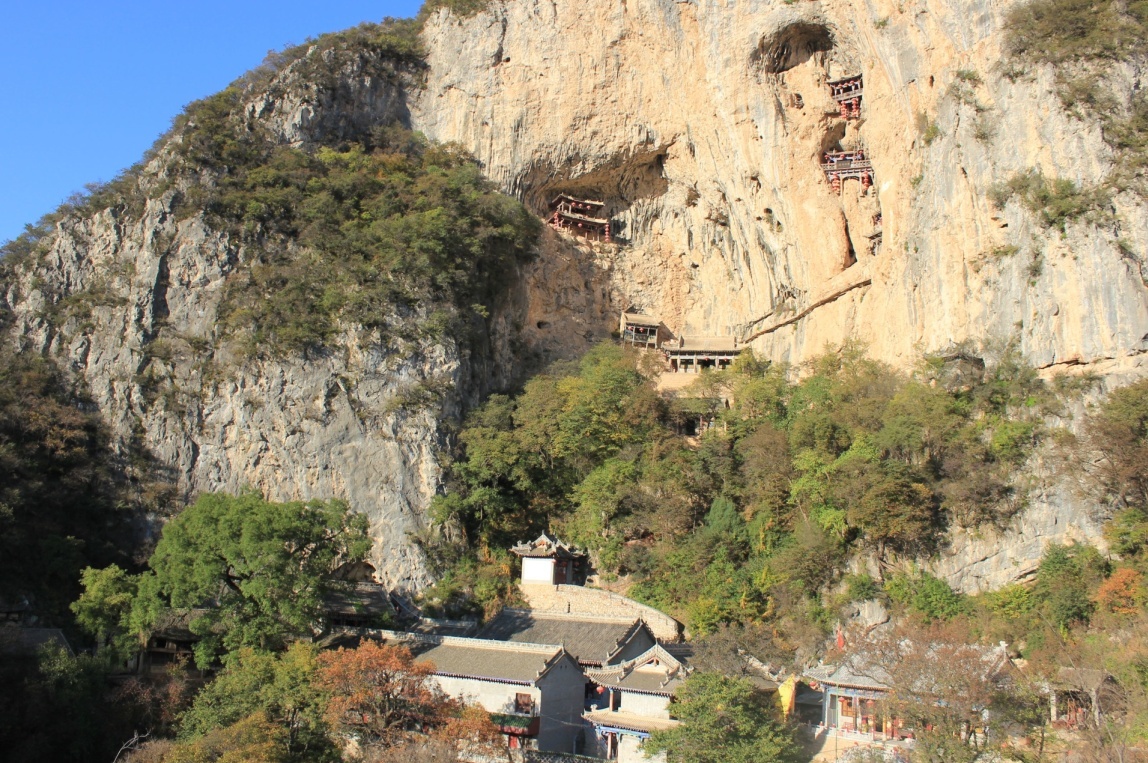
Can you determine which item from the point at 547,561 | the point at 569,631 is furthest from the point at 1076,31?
the point at 569,631

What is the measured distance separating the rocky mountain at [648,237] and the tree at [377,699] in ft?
25.1

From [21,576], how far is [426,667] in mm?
12308

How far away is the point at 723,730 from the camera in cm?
1905

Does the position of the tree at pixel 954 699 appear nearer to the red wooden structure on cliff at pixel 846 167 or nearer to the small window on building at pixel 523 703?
the small window on building at pixel 523 703

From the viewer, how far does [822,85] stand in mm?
34062

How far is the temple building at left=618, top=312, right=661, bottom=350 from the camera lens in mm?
39125

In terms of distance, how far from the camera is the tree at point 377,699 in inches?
805

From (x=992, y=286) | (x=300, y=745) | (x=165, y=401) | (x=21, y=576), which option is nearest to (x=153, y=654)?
(x=21, y=576)

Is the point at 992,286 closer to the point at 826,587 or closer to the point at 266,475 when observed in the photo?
the point at 826,587

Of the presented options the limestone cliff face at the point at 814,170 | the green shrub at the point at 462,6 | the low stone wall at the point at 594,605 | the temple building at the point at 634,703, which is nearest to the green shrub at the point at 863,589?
the limestone cliff face at the point at 814,170

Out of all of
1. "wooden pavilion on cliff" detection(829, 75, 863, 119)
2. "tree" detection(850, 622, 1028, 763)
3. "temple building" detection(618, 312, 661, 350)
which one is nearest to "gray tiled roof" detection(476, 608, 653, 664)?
"tree" detection(850, 622, 1028, 763)

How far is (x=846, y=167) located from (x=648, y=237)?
9.85m

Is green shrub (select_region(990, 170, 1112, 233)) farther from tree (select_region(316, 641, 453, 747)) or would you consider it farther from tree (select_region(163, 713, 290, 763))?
tree (select_region(163, 713, 290, 763))

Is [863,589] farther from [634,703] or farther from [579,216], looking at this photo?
[579,216]
